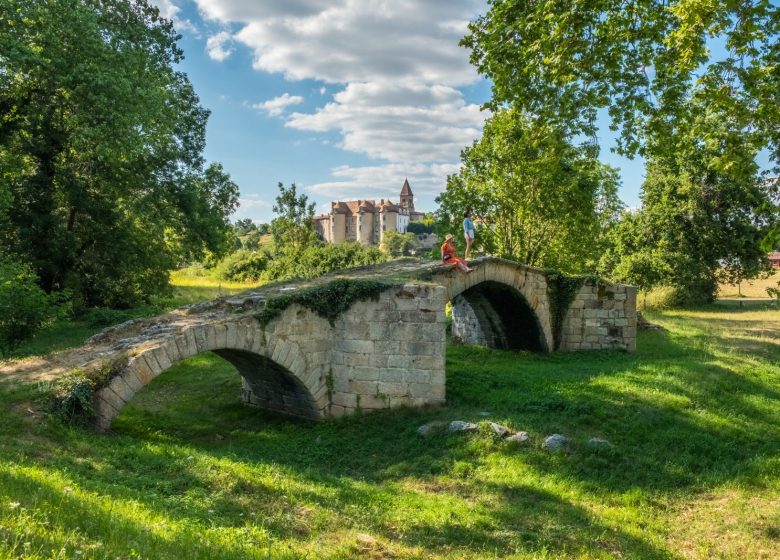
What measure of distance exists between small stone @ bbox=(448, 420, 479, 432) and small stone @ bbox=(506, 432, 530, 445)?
630 mm

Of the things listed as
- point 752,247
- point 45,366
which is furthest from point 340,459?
point 752,247

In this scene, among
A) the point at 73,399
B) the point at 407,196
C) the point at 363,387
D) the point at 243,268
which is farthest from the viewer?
the point at 407,196

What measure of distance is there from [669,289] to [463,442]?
24.4 meters

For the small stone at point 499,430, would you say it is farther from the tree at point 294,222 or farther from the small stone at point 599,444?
the tree at point 294,222

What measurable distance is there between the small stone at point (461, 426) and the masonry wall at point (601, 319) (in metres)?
8.96

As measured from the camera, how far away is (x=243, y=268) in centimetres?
4309

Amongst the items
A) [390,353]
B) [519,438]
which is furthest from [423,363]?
[519,438]

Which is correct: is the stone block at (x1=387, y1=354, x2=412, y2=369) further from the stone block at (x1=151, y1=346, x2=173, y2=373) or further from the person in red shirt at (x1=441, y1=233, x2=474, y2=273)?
the stone block at (x1=151, y1=346, x2=173, y2=373)

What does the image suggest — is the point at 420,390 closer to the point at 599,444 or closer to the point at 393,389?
the point at 393,389

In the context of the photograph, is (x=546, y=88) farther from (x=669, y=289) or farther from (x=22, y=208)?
(x=669, y=289)

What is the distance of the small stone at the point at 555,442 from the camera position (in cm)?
838

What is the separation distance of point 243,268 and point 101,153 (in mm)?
30085

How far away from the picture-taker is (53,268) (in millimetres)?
18922

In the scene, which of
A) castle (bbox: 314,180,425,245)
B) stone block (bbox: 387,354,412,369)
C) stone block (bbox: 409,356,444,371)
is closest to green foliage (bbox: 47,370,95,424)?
stone block (bbox: 387,354,412,369)
